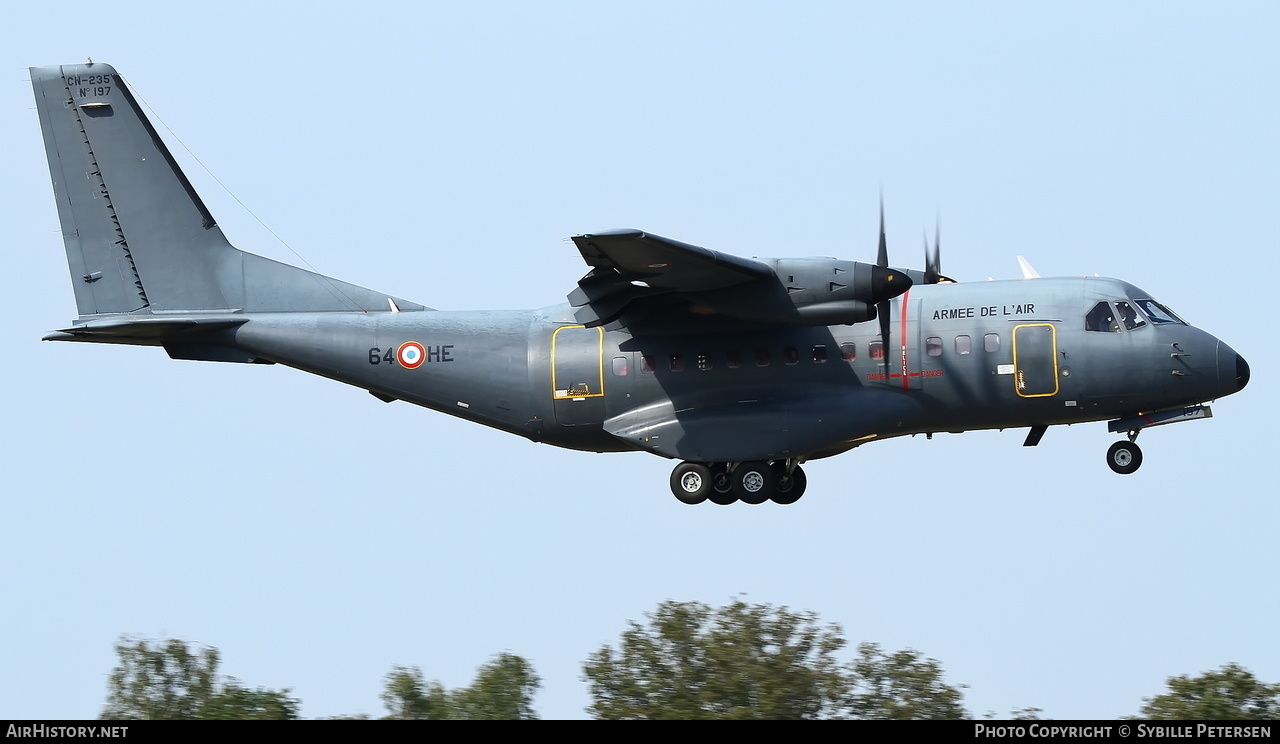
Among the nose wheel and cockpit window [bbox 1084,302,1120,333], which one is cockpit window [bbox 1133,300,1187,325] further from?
the nose wheel

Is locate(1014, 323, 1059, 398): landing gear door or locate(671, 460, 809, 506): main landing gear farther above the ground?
locate(1014, 323, 1059, 398): landing gear door

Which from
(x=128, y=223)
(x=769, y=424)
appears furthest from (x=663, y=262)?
(x=128, y=223)

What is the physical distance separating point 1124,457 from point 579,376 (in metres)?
7.84

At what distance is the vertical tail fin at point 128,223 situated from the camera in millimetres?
25391

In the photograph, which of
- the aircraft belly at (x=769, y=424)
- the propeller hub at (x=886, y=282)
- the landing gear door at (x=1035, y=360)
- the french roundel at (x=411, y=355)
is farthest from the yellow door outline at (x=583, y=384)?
the landing gear door at (x=1035, y=360)

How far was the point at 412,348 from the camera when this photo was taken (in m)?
24.3

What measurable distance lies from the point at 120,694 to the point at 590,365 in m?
9.84

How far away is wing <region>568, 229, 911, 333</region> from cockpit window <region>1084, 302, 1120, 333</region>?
263cm

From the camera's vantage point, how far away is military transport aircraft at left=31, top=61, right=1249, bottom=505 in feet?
71.7

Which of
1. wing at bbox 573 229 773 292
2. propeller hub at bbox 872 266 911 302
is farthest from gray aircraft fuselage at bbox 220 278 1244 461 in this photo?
wing at bbox 573 229 773 292

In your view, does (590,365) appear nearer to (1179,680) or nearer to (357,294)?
(357,294)

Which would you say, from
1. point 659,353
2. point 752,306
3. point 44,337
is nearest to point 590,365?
point 659,353

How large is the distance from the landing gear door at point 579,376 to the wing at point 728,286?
912 mm
